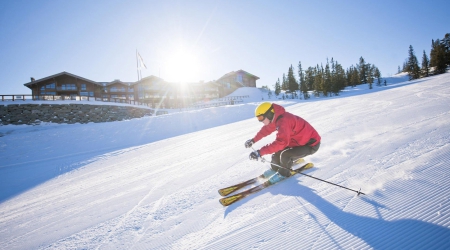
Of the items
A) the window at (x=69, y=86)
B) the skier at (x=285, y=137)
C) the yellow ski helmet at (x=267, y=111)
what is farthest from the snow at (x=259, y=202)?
the window at (x=69, y=86)

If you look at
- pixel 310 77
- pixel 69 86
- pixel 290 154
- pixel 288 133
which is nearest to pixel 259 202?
pixel 290 154

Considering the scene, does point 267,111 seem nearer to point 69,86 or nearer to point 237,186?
point 237,186

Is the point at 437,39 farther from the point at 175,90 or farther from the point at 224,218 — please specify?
the point at 224,218

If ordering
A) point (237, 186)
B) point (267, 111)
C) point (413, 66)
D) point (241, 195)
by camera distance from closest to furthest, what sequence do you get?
point (241, 195) → point (267, 111) → point (237, 186) → point (413, 66)

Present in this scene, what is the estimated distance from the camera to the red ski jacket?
130 inches

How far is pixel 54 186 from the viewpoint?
18.5 ft

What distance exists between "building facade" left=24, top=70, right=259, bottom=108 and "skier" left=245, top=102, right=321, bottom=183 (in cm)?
2835

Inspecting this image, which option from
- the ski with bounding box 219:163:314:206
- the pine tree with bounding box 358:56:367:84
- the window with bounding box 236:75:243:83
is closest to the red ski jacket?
the ski with bounding box 219:163:314:206

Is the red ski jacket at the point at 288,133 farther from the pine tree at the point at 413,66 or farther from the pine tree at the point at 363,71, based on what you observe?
the pine tree at the point at 363,71

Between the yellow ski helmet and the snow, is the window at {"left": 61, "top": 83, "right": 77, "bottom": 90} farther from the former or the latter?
the yellow ski helmet

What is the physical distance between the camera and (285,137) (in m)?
3.29

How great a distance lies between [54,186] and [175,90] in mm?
43166

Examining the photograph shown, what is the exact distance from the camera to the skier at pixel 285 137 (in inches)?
131

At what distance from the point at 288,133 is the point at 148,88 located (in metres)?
49.3
